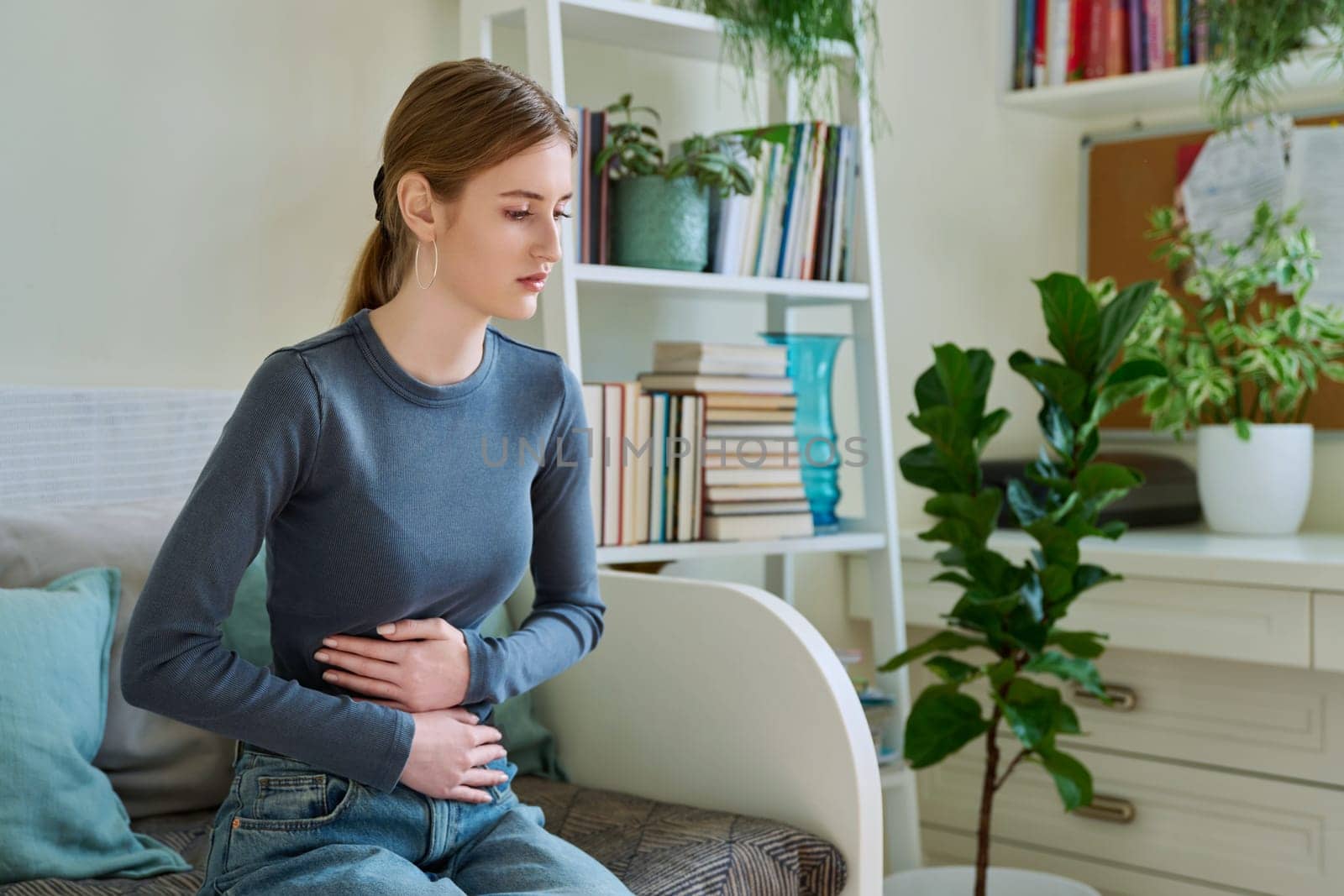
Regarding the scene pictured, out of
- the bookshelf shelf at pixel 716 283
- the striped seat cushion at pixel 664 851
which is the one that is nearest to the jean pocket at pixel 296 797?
the striped seat cushion at pixel 664 851

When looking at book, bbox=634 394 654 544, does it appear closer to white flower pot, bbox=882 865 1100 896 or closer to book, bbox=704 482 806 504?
book, bbox=704 482 806 504

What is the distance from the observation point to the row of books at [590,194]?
1.81m

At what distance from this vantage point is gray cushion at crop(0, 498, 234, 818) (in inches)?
54.2

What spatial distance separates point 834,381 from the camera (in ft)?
8.18

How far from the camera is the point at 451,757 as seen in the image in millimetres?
1112

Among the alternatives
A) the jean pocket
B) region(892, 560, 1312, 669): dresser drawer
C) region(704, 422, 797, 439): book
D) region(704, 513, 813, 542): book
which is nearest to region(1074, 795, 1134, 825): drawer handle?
region(892, 560, 1312, 669): dresser drawer

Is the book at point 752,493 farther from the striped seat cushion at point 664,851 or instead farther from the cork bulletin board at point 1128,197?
the cork bulletin board at point 1128,197

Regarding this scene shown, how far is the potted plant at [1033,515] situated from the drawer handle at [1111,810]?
41 cm

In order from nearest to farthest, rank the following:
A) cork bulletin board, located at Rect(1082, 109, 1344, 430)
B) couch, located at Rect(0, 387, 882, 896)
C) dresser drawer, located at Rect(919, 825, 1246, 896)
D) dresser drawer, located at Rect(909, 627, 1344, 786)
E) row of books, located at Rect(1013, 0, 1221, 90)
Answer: couch, located at Rect(0, 387, 882, 896) < dresser drawer, located at Rect(909, 627, 1344, 786) < dresser drawer, located at Rect(919, 825, 1246, 896) < row of books, located at Rect(1013, 0, 1221, 90) < cork bulletin board, located at Rect(1082, 109, 1344, 430)

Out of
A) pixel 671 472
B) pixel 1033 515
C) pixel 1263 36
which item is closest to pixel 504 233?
pixel 671 472

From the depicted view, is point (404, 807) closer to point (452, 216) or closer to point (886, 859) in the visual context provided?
point (452, 216)

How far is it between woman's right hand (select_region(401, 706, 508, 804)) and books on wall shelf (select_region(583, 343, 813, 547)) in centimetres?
66

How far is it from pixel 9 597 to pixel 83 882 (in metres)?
0.27

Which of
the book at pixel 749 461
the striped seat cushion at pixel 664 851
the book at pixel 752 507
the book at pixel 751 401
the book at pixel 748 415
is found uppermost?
the book at pixel 751 401
